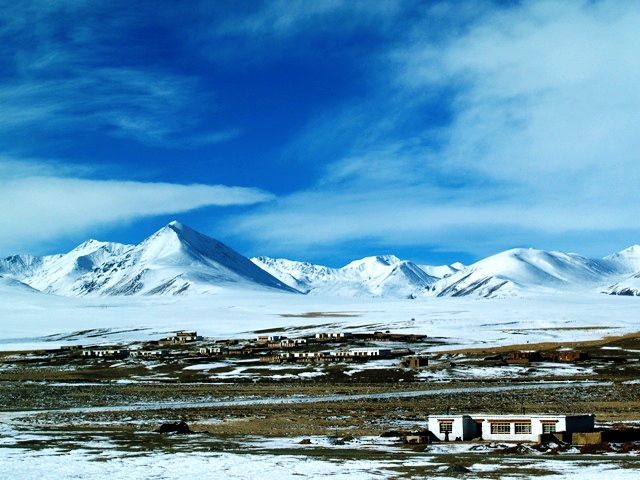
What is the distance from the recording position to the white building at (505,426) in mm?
45844

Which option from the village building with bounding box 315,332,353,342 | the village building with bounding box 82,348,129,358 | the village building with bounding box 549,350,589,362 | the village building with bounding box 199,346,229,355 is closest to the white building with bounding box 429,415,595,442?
the village building with bounding box 549,350,589,362

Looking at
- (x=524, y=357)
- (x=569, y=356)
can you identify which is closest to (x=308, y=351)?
(x=524, y=357)

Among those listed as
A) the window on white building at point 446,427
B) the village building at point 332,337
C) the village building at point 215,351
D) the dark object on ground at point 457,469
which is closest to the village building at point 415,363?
the village building at point 215,351

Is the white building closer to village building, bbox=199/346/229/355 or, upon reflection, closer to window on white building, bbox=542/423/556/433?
window on white building, bbox=542/423/556/433

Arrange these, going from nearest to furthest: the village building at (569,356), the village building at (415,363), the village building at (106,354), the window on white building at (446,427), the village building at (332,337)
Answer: the window on white building at (446,427), the village building at (415,363), the village building at (569,356), the village building at (106,354), the village building at (332,337)

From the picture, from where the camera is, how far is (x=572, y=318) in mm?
178625

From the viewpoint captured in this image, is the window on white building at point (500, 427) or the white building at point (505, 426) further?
the window on white building at point (500, 427)

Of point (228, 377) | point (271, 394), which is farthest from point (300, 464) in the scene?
point (228, 377)

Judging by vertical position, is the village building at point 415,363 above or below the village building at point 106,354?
below

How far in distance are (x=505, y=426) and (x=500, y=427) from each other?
31cm

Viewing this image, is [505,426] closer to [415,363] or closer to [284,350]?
[415,363]

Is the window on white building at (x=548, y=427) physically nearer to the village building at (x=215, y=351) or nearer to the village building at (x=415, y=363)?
the village building at (x=415, y=363)

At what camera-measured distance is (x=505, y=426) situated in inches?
1871

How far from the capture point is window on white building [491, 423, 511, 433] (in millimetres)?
47469
